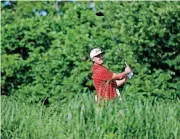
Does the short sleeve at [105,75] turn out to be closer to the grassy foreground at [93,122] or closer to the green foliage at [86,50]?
the grassy foreground at [93,122]

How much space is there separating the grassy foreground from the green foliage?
14.8ft

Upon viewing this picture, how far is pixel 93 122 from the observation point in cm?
579

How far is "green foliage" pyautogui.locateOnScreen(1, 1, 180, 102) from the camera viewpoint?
38.4ft

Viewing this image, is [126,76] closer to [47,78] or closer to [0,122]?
[0,122]

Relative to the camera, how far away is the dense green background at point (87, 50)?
38.4 ft

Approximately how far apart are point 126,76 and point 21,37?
6.20 meters

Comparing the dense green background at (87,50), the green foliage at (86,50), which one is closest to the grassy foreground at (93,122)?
the dense green background at (87,50)

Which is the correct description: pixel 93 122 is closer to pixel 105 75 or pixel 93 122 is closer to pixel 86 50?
pixel 105 75

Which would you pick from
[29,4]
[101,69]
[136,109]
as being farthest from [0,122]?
[29,4]

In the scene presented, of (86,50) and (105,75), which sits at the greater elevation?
(105,75)

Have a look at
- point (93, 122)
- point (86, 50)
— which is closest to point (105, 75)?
point (93, 122)

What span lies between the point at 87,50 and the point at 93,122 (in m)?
6.67

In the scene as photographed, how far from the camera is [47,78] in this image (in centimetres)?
1287

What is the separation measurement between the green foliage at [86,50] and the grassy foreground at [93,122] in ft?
14.8
